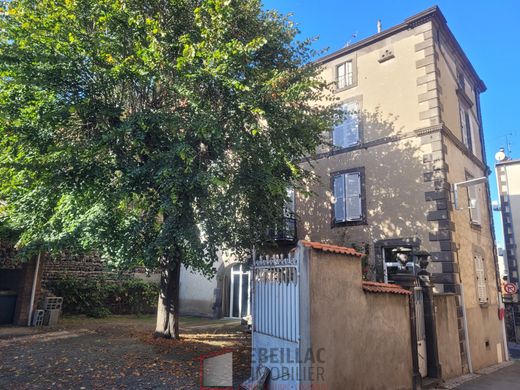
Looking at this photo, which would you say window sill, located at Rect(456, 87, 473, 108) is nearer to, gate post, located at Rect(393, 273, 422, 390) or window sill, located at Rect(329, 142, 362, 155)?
window sill, located at Rect(329, 142, 362, 155)

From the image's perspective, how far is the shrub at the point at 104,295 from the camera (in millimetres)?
14609

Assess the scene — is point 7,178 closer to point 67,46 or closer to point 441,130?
point 67,46

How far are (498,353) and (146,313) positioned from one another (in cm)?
1396

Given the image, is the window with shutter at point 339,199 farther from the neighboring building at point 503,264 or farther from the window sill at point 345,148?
the neighboring building at point 503,264

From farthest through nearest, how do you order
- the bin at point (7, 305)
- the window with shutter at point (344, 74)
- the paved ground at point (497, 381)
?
the window with shutter at point (344, 74) < the bin at point (7, 305) < the paved ground at point (497, 381)

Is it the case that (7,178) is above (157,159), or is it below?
below

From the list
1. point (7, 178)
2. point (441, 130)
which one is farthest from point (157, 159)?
point (441, 130)

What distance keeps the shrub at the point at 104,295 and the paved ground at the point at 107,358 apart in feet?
9.67

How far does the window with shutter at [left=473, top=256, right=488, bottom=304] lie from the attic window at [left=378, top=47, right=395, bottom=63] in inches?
290

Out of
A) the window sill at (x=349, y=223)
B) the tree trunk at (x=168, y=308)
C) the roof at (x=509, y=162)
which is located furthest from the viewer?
the roof at (x=509, y=162)

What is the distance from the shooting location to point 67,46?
7.25 metres

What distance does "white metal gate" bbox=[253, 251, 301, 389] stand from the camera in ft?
18.0

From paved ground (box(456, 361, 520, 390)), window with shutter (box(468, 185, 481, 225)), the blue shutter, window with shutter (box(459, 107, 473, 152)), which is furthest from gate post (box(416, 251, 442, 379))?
window with shutter (box(459, 107, 473, 152))

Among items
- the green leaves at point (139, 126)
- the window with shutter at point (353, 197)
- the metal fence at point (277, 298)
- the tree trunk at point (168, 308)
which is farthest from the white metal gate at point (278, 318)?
the window with shutter at point (353, 197)
